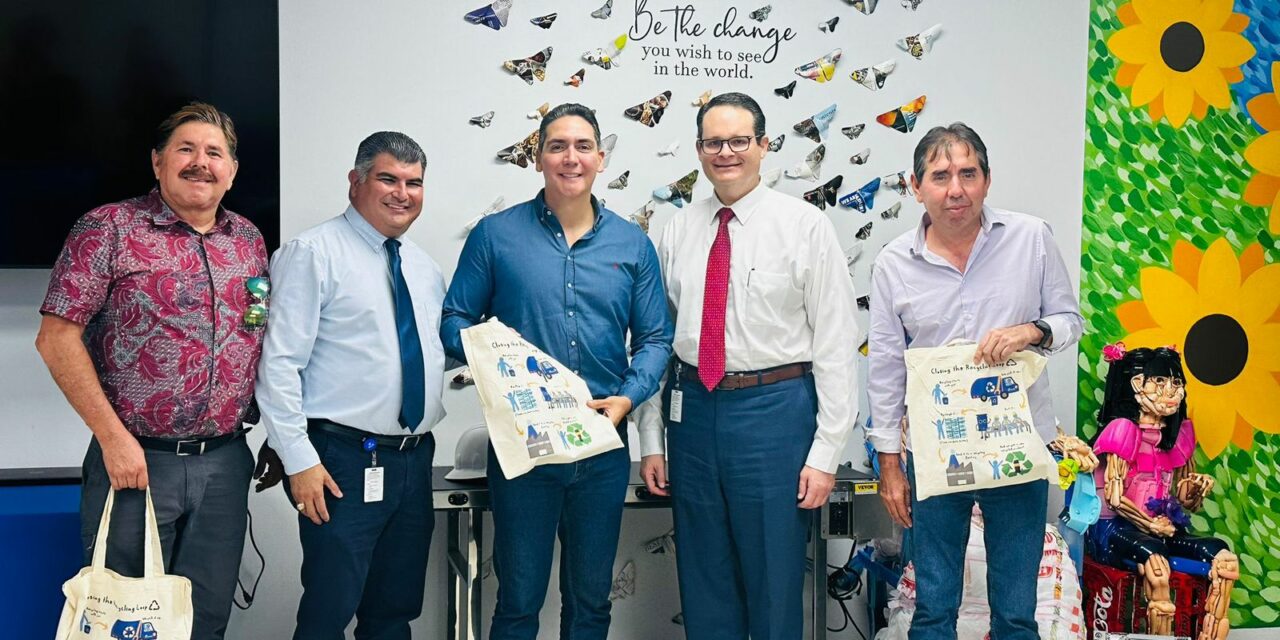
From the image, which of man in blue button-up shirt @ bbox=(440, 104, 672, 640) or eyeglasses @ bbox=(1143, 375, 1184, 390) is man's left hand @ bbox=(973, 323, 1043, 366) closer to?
man in blue button-up shirt @ bbox=(440, 104, 672, 640)

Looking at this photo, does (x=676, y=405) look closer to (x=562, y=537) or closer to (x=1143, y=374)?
(x=562, y=537)

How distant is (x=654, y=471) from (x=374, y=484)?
0.75 meters

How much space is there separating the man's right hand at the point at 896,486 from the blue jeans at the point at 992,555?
0.07m

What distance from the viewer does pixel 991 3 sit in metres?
3.83

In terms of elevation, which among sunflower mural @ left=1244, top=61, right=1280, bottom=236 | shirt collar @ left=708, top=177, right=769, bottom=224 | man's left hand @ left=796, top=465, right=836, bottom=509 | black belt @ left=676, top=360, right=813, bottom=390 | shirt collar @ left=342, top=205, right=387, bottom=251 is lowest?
man's left hand @ left=796, top=465, right=836, bottom=509

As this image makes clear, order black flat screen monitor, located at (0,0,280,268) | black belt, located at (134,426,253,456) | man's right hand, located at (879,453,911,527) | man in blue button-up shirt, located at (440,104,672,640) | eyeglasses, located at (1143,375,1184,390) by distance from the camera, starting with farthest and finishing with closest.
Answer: eyeglasses, located at (1143,375,1184,390) < black flat screen monitor, located at (0,0,280,268) < man's right hand, located at (879,453,911,527) < man in blue button-up shirt, located at (440,104,672,640) < black belt, located at (134,426,253,456)

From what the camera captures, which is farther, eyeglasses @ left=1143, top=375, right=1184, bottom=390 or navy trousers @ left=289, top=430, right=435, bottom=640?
eyeglasses @ left=1143, top=375, right=1184, bottom=390

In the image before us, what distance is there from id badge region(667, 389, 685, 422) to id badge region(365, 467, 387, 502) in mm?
778

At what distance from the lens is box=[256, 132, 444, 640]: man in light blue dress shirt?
2.48 m

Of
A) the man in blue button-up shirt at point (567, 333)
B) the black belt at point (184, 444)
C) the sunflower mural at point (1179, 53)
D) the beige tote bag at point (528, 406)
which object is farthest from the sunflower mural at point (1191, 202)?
the black belt at point (184, 444)

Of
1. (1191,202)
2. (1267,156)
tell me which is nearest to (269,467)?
(1191,202)

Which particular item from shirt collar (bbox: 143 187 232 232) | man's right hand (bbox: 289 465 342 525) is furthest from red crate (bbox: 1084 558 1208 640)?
shirt collar (bbox: 143 187 232 232)

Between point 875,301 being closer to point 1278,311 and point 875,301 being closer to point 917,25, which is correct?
point 917,25

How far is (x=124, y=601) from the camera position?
2.24 meters
